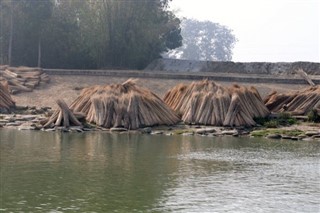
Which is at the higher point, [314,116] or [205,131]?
[314,116]

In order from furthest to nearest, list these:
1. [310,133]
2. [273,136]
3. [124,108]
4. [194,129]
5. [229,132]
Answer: [124,108], [194,129], [229,132], [310,133], [273,136]

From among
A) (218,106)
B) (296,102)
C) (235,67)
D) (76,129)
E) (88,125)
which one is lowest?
(76,129)

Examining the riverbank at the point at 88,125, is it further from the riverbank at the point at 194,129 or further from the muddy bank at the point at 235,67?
the muddy bank at the point at 235,67

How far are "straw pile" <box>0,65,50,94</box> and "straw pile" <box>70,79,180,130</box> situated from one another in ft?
32.9

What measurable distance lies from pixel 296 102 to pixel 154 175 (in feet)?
75.3

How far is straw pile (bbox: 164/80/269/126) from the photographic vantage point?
131ft

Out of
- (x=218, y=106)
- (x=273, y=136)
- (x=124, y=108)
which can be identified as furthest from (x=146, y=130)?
(x=273, y=136)

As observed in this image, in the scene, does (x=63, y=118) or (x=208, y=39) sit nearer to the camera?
(x=63, y=118)

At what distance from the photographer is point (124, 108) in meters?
39.0

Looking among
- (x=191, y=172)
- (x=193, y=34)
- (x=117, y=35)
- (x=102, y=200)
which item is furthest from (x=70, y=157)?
(x=193, y=34)

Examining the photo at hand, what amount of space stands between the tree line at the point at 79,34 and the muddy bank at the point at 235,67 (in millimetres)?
2402

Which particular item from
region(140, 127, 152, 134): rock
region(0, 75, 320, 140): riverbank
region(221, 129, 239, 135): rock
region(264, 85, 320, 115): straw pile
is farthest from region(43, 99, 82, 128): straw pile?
region(264, 85, 320, 115): straw pile

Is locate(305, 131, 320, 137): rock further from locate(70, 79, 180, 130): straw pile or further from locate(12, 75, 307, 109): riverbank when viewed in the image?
locate(12, 75, 307, 109): riverbank

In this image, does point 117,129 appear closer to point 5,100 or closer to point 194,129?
point 194,129
